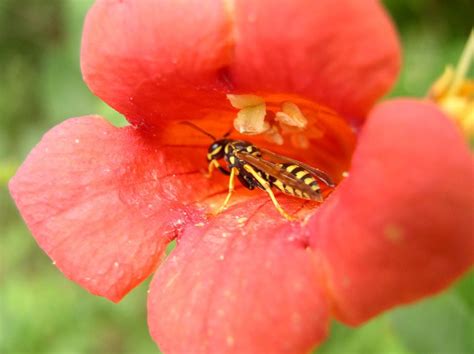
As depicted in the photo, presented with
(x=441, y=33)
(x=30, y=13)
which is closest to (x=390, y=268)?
(x=441, y=33)

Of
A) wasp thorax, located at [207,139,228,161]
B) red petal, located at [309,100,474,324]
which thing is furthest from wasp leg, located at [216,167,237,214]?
red petal, located at [309,100,474,324]

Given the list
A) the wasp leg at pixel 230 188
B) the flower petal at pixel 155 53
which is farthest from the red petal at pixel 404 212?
the wasp leg at pixel 230 188

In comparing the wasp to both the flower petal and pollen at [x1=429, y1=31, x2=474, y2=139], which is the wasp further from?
pollen at [x1=429, y1=31, x2=474, y2=139]

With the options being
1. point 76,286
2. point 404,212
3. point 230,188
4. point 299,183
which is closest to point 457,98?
point 404,212

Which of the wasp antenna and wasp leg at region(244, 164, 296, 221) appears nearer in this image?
wasp leg at region(244, 164, 296, 221)

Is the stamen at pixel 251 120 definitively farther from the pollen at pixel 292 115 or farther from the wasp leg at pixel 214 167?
the wasp leg at pixel 214 167

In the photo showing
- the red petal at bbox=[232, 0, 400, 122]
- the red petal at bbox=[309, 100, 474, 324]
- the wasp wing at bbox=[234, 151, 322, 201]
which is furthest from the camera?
the wasp wing at bbox=[234, 151, 322, 201]

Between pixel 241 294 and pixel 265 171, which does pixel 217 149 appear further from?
pixel 241 294

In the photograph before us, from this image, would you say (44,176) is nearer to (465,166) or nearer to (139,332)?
(465,166)
